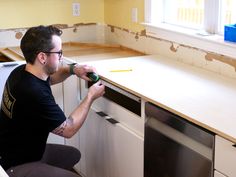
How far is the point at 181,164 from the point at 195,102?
301 mm

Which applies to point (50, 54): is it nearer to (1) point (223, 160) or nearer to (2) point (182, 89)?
(2) point (182, 89)

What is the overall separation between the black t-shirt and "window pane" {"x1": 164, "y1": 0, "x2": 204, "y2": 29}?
1179 millimetres

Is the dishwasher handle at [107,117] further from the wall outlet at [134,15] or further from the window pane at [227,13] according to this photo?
the wall outlet at [134,15]

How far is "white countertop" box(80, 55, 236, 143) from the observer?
6.10 ft

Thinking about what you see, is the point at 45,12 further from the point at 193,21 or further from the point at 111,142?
the point at 111,142

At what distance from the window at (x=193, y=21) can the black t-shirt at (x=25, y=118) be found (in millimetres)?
993

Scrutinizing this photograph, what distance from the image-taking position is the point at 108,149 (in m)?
2.63

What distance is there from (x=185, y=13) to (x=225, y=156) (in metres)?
1.52

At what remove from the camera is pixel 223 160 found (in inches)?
68.4

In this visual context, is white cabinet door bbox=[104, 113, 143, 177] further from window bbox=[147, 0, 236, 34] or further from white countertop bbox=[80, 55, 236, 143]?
window bbox=[147, 0, 236, 34]

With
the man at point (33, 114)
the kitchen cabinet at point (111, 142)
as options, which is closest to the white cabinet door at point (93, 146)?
the kitchen cabinet at point (111, 142)

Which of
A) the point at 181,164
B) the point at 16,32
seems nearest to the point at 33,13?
the point at 16,32

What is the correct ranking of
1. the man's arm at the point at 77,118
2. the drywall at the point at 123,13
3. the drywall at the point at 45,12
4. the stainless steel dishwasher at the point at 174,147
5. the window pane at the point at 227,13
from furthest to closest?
the drywall at the point at 45,12 < the drywall at the point at 123,13 < the window pane at the point at 227,13 < the man's arm at the point at 77,118 < the stainless steel dishwasher at the point at 174,147

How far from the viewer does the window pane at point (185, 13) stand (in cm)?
288
